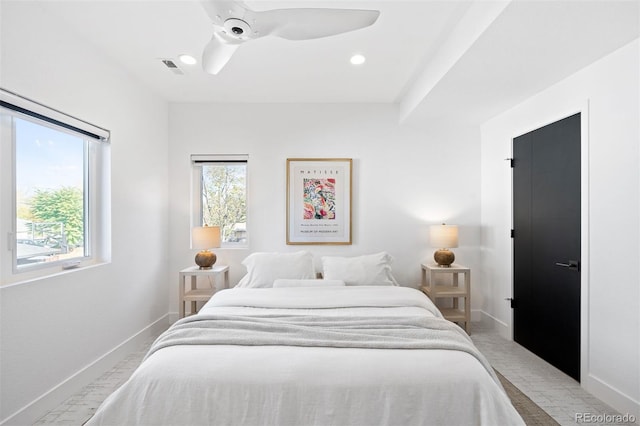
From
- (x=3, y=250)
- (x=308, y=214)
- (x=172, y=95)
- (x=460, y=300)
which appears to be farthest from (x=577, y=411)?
(x=172, y=95)

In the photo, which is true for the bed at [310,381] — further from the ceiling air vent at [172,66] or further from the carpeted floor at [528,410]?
the ceiling air vent at [172,66]

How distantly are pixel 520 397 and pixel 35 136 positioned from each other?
3.71 m

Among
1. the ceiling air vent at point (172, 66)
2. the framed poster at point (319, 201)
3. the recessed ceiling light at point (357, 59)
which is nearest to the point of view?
the recessed ceiling light at point (357, 59)

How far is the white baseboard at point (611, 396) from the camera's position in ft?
6.73

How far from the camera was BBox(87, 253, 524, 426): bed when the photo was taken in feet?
4.82

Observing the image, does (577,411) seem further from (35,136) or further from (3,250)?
(35,136)

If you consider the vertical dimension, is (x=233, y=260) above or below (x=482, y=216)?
below

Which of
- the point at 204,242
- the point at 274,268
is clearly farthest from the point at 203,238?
the point at 274,268

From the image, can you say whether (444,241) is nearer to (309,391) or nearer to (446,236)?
(446,236)

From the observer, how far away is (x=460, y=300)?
397 cm

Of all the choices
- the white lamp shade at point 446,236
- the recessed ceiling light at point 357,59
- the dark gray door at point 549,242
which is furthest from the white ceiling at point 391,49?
the white lamp shade at point 446,236

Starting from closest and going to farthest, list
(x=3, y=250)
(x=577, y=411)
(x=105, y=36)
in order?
(x=3, y=250)
(x=577, y=411)
(x=105, y=36)

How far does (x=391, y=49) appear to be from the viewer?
263cm

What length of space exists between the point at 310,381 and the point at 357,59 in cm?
245
